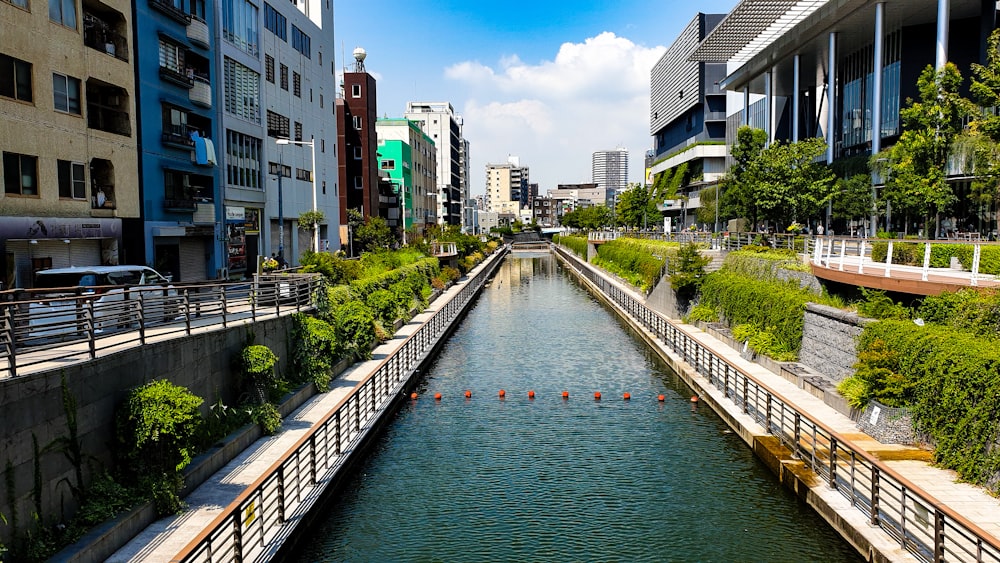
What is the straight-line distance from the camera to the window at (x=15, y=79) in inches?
974

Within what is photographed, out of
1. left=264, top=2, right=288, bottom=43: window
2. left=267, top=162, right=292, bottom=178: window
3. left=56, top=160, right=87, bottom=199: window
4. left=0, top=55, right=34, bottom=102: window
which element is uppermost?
left=264, top=2, right=288, bottom=43: window

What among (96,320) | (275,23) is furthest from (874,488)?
(275,23)

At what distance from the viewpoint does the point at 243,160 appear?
47281 millimetres

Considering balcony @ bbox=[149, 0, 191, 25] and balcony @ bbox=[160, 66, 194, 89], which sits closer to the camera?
balcony @ bbox=[149, 0, 191, 25]

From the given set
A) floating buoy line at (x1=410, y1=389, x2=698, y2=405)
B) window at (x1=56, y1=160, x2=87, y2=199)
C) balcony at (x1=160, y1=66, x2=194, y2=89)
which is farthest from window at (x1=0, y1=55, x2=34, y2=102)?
floating buoy line at (x1=410, y1=389, x2=698, y2=405)

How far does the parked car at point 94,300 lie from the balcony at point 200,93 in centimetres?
2163

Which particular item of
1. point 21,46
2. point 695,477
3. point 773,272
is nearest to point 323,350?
point 695,477

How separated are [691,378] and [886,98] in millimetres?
35307

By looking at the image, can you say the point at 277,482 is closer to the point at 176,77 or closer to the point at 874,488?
the point at 874,488

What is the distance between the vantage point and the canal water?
1423 centimetres

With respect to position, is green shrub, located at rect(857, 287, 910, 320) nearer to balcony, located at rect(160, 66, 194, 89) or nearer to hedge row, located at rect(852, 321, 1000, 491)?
hedge row, located at rect(852, 321, 1000, 491)

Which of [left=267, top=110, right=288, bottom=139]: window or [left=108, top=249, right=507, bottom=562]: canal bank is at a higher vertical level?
[left=267, top=110, right=288, bottom=139]: window

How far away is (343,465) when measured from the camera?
671 inches

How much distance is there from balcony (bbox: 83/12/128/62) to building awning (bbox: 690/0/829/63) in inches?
1866
